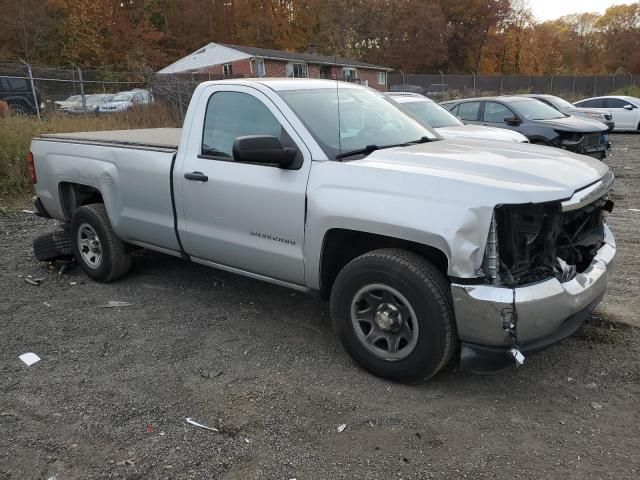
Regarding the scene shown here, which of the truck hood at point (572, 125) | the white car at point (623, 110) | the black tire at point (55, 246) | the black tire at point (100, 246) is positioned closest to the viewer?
the black tire at point (100, 246)

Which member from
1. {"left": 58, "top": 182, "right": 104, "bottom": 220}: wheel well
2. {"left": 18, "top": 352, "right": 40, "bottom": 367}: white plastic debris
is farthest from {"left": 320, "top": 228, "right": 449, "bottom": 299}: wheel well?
{"left": 58, "top": 182, "right": 104, "bottom": 220}: wheel well

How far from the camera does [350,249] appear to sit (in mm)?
3785

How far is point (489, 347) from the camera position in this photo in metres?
3.09

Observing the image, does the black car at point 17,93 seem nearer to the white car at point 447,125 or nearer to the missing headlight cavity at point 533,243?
the white car at point 447,125

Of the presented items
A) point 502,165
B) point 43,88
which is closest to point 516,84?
point 43,88

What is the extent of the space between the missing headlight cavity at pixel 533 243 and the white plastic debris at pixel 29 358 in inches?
129

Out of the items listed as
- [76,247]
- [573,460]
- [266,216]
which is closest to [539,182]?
[573,460]

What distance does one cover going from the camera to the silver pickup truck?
303 cm

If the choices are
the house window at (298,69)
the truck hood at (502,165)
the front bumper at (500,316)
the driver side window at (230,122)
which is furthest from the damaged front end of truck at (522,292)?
the house window at (298,69)

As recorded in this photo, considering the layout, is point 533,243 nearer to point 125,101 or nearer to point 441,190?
point 441,190

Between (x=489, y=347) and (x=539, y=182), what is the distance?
970mm

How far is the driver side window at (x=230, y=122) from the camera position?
405 centimetres

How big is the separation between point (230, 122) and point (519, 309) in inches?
101

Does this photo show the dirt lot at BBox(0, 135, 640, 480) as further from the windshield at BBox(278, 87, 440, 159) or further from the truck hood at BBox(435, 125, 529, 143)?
the truck hood at BBox(435, 125, 529, 143)
